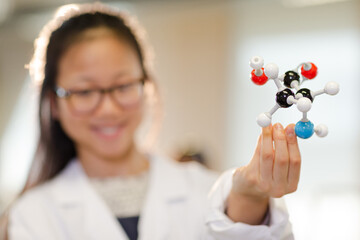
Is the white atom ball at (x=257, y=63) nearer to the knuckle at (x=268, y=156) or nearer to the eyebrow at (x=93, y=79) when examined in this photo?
the knuckle at (x=268, y=156)

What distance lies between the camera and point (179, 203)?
2.80 feet

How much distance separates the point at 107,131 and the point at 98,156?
0.09m

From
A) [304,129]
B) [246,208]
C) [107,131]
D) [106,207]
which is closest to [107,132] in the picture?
[107,131]

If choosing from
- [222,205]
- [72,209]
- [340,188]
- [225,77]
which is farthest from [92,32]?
[225,77]

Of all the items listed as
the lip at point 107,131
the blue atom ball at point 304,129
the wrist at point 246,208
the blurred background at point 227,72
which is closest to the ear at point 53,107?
the lip at point 107,131

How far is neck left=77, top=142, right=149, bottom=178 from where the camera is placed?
91cm

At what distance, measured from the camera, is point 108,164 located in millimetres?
919

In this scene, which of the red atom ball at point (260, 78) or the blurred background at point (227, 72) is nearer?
the red atom ball at point (260, 78)

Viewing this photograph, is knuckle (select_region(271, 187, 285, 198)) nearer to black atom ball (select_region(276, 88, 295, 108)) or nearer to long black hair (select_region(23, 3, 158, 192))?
black atom ball (select_region(276, 88, 295, 108))

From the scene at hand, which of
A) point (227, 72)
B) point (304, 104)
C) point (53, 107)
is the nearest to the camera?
point (304, 104)

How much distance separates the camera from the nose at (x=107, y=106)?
814mm

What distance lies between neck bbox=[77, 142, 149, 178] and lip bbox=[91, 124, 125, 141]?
7 centimetres

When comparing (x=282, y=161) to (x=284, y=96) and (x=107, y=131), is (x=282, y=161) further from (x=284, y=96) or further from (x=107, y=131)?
(x=107, y=131)

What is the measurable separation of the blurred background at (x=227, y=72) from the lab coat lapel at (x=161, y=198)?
144cm
